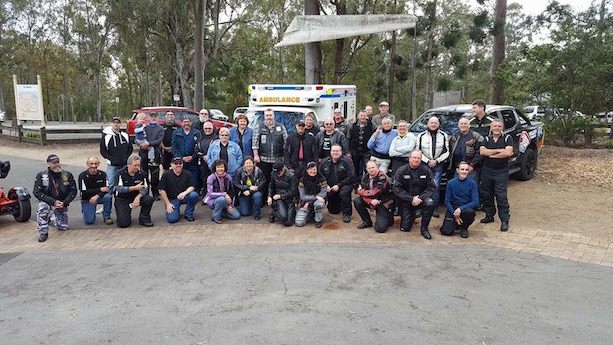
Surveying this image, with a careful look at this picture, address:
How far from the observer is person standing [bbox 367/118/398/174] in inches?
296

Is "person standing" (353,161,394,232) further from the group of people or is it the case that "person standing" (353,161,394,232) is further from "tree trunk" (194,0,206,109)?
"tree trunk" (194,0,206,109)

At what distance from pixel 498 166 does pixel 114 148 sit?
20.9 ft

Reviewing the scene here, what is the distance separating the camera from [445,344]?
3.51 metres

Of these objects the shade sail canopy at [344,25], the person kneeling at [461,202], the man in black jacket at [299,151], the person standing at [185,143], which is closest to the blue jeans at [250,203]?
the man in black jacket at [299,151]

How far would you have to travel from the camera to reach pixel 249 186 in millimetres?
7562

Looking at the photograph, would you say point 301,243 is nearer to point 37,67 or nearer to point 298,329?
point 298,329

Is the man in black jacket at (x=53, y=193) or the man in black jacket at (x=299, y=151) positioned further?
the man in black jacket at (x=299, y=151)

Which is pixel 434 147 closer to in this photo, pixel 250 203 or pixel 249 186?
pixel 249 186

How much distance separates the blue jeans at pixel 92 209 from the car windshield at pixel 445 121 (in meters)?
5.82

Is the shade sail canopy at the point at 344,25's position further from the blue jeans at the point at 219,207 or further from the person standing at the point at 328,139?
the blue jeans at the point at 219,207

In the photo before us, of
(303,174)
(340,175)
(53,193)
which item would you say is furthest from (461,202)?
(53,193)

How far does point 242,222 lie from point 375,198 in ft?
7.24

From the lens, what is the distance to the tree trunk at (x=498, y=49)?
14.9 m

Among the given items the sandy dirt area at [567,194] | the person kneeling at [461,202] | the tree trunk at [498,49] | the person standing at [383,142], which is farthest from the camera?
the tree trunk at [498,49]
